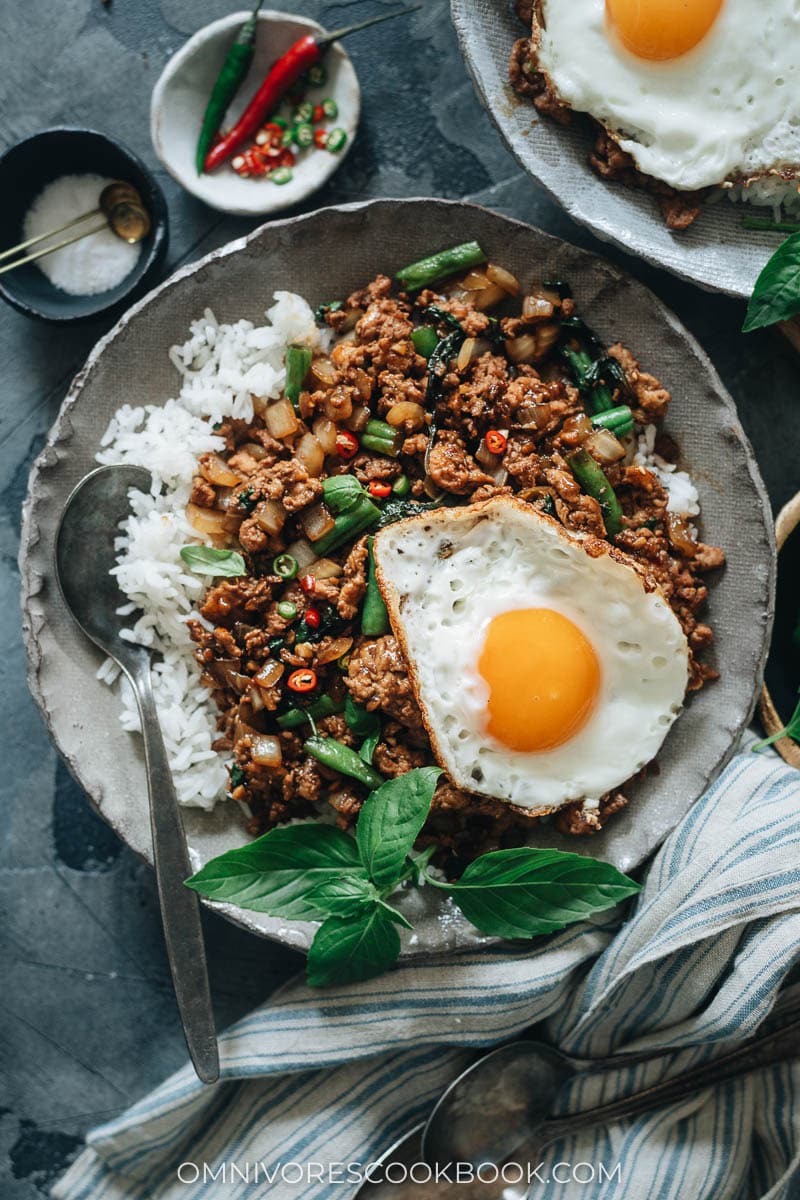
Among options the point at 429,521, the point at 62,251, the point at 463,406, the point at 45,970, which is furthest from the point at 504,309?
the point at 45,970

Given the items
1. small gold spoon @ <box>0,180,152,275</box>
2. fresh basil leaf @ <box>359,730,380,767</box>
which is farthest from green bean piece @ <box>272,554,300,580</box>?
small gold spoon @ <box>0,180,152,275</box>

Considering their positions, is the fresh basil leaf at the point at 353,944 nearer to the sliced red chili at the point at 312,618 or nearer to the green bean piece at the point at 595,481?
the sliced red chili at the point at 312,618

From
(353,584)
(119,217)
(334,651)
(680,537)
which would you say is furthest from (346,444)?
(119,217)

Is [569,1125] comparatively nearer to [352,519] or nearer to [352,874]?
[352,874]

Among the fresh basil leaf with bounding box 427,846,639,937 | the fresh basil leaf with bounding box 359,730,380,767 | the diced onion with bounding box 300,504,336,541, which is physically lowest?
the fresh basil leaf with bounding box 427,846,639,937

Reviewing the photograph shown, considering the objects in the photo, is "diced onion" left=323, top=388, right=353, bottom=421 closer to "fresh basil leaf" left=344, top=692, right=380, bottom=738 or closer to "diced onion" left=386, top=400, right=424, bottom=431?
"diced onion" left=386, top=400, right=424, bottom=431

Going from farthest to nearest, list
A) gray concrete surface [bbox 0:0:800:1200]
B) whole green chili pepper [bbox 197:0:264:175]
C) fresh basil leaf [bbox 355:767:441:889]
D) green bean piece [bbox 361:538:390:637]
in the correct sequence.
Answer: gray concrete surface [bbox 0:0:800:1200] < whole green chili pepper [bbox 197:0:264:175] < green bean piece [bbox 361:538:390:637] < fresh basil leaf [bbox 355:767:441:889]

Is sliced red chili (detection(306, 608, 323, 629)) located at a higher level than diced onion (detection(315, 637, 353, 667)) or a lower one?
higher

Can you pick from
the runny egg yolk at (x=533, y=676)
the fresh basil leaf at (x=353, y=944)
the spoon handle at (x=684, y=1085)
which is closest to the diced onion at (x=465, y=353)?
the runny egg yolk at (x=533, y=676)
